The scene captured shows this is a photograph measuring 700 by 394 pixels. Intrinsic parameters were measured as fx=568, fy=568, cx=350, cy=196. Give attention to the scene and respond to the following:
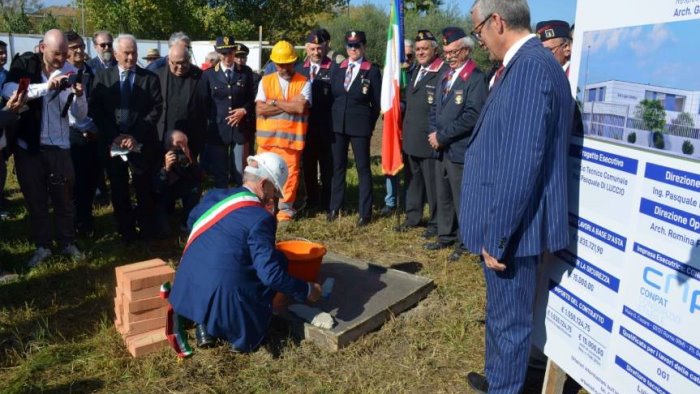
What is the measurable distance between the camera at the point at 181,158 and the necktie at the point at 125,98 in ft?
1.80

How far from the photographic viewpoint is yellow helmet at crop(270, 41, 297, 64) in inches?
247

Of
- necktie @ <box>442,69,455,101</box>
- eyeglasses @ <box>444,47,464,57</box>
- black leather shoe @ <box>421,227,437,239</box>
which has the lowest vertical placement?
black leather shoe @ <box>421,227,437,239</box>

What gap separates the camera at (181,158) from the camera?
5.69m

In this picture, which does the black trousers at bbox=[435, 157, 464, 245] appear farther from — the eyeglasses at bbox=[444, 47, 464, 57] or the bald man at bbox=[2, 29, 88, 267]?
the bald man at bbox=[2, 29, 88, 267]

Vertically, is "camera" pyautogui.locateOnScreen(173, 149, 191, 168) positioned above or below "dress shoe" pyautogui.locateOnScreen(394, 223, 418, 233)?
above

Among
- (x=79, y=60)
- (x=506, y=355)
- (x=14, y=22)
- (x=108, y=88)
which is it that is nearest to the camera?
(x=506, y=355)

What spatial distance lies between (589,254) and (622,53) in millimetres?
932

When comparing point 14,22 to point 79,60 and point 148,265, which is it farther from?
point 148,265

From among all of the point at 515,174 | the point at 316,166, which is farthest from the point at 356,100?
the point at 515,174

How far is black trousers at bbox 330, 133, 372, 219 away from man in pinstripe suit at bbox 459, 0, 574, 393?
3724 millimetres

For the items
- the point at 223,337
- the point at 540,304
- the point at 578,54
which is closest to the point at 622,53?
the point at 578,54

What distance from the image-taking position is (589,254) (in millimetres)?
2711

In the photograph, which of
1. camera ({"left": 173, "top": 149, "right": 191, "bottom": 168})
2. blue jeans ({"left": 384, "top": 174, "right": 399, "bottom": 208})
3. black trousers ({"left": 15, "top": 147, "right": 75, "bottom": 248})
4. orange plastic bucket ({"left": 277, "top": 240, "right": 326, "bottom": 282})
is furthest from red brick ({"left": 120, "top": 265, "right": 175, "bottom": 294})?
blue jeans ({"left": 384, "top": 174, "right": 399, "bottom": 208})

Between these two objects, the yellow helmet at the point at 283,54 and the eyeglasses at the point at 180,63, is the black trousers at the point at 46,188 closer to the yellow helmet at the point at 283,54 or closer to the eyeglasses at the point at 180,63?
the eyeglasses at the point at 180,63
